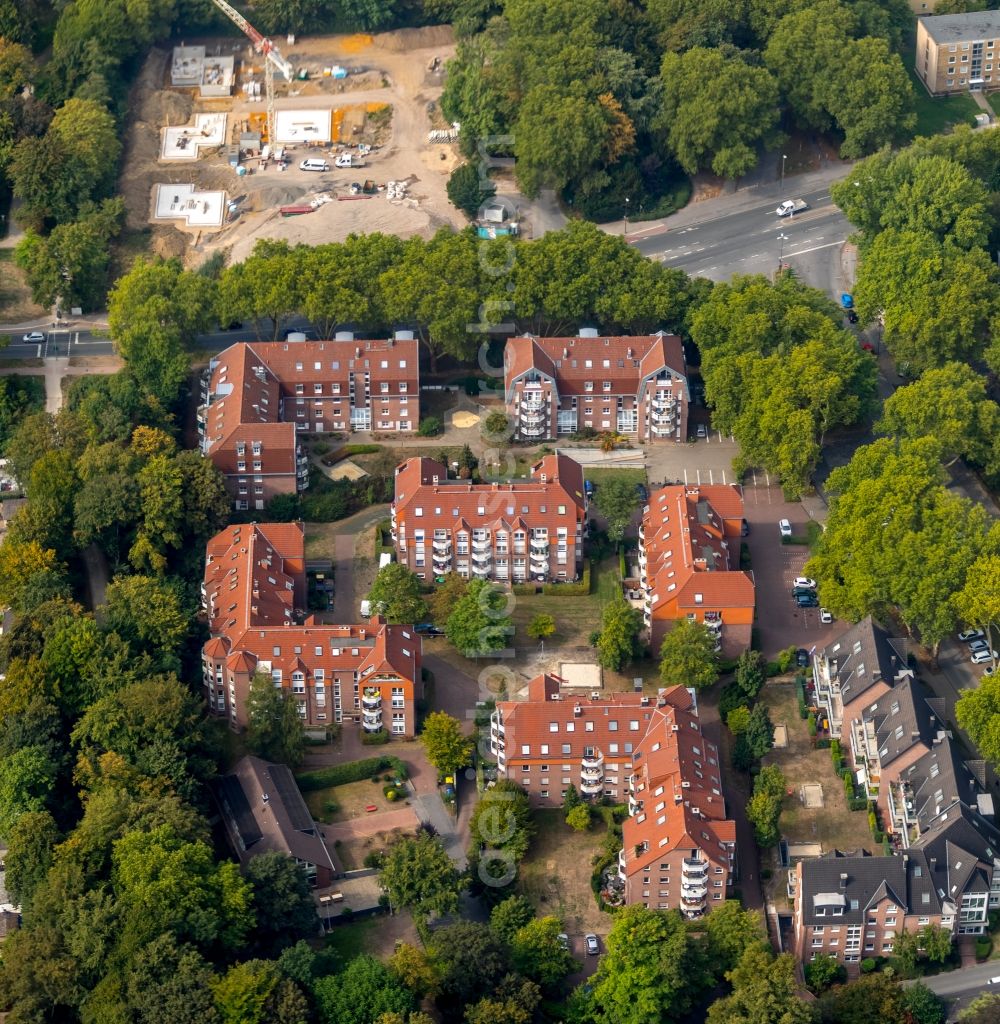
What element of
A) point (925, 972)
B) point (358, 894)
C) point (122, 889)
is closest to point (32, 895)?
point (122, 889)

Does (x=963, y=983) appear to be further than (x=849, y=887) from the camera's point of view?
Yes

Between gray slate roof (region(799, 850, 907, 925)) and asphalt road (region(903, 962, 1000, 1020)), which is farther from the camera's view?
gray slate roof (region(799, 850, 907, 925))

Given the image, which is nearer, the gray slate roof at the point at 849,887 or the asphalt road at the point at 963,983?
the asphalt road at the point at 963,983

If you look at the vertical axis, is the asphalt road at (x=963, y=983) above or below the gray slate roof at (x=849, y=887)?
below

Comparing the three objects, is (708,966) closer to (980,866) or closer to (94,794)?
(980,866)

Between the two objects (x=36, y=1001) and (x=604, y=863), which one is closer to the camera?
(x=36, y=1001)

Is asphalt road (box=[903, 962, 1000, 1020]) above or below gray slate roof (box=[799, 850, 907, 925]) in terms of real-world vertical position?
below

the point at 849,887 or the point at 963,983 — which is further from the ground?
the point at 849,887

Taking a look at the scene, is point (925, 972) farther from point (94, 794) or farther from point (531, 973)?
point (94, 794)

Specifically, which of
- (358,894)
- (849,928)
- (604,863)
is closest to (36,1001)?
(358,894)
